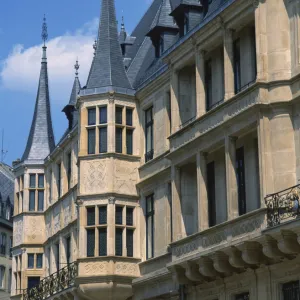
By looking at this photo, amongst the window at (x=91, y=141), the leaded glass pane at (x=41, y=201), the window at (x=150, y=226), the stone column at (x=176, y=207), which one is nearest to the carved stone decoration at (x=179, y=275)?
the stone column at (x=176, y=207)

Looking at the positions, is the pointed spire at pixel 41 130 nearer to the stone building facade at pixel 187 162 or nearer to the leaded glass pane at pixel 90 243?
the stone building facade at pixel 187 162

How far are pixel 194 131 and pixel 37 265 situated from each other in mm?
20577

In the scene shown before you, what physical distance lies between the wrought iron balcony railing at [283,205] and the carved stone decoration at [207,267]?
3.90 metres

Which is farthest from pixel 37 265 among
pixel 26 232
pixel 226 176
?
pixel 226 176

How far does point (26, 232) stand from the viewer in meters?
46.4

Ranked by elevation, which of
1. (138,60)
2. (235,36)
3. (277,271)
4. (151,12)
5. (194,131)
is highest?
(151,12)

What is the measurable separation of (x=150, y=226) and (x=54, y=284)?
8670 millimetres

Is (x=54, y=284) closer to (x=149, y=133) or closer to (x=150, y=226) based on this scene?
(x=150, y=226)

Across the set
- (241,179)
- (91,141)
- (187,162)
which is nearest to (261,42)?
(241,179)

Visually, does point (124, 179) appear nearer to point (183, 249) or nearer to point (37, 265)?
point (183, 249)

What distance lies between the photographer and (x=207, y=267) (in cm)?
2680

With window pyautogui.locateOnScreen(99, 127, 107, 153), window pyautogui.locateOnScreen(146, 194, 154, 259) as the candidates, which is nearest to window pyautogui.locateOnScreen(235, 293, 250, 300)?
window pyautogui.locateOnScreen(146, 194, 154, 259)

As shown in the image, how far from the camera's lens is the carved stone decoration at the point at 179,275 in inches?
1118

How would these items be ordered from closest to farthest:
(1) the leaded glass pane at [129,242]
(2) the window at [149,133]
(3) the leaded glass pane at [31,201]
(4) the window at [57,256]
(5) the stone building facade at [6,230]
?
1. (1) the leaded glass pane at [129,242]
2. (2) the window at [149,133]
3. (4) the window at [57,256]
4. (3) the leaded glass pane at [31,201]
5. (5) the stone building facade at [6,230]
